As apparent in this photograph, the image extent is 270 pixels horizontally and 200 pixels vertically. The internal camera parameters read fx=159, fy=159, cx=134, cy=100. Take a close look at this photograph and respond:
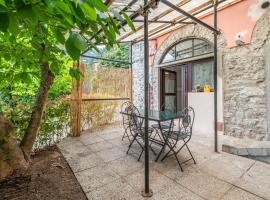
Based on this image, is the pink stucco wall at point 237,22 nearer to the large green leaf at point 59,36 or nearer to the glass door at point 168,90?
the glass door at point 168,90

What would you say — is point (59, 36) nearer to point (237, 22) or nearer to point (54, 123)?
point (54, 123)

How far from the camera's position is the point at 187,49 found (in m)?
4.95

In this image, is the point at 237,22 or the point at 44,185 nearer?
the point at 44,185

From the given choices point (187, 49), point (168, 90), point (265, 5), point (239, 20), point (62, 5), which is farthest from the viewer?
point (168, 90)

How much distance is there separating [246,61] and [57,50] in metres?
3.93

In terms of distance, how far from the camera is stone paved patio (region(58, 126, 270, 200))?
1.83m

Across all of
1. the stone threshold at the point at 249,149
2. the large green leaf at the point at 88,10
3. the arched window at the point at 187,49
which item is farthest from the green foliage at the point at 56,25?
the arched window at the point at 187,49

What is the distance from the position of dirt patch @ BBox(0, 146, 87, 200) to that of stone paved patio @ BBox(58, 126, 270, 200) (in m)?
0.12

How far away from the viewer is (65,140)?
3762 millimetres

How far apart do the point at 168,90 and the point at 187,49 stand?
5.74ft

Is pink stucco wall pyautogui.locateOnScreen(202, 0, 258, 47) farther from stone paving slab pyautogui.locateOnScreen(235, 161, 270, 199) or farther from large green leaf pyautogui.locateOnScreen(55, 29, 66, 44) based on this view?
large green leaf pyautogui.locateOnScreen(55, 29, 66, 44)

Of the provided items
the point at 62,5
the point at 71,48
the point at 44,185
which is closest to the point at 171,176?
the point at 44,185

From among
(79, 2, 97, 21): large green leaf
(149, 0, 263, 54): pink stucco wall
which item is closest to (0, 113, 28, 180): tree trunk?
(79, 2, 97, 21): large green leaf

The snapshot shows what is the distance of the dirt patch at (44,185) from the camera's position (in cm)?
181
